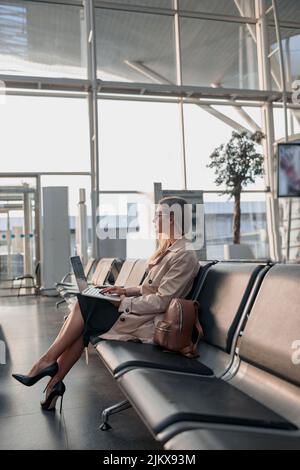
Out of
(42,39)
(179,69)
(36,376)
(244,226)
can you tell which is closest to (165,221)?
(36,376)

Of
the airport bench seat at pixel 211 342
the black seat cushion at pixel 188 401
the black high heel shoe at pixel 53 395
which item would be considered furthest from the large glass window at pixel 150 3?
the black seat cushion at pixel 188 401

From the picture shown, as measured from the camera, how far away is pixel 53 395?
249 centimetres

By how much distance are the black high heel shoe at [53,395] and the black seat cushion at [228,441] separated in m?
1.42

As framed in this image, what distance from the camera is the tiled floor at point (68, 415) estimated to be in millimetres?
2061

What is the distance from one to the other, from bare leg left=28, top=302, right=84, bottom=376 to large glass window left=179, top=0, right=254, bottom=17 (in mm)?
10068

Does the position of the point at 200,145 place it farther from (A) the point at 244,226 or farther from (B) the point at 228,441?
(B) the point at 228,441

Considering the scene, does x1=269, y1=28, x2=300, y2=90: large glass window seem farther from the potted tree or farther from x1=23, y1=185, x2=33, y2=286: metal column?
x1=23, y1=185, x2=33, y2=286: metal column

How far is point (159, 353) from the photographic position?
84.2 inches

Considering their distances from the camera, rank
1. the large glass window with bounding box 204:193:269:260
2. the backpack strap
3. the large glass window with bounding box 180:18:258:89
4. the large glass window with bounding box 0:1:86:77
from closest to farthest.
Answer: the backpack strap
the large glass window with bounding box 0:1:86:77
the large glass window with bounding box 204:193:269:260
the large glass window with bounding box 180:18:258:89

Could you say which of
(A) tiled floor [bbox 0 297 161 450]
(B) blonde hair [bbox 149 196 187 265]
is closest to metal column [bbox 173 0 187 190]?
(A) tiled floor [bbox 0 297 161 450]

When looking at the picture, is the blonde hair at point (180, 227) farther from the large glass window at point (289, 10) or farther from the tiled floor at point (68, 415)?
the large glass window at point (289, 10)

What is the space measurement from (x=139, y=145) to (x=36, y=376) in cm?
816

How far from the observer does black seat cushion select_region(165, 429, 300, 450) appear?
1118 mm

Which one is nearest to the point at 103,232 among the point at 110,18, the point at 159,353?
the point at 110,18
